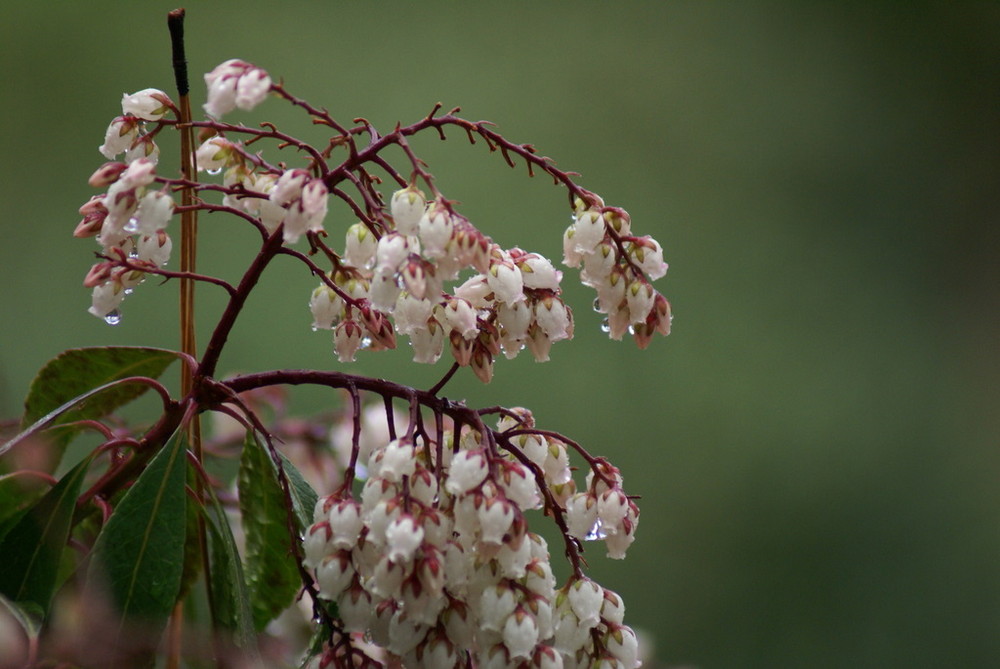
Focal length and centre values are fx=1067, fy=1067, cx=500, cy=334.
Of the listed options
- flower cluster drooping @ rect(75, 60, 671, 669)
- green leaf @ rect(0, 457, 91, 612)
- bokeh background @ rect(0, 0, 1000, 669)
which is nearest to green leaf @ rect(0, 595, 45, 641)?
green leaf @ rect(0, 457, 91, 612)

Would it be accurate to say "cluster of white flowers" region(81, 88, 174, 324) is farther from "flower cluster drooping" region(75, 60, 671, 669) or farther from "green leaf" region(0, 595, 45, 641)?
"green leaf" region(0, 595, 45, 641)

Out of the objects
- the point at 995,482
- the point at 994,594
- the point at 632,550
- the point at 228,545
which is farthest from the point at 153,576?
the point at 995,482

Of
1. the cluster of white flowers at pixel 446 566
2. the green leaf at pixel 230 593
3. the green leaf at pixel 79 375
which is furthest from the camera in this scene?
the green leaf at pixel 79 375

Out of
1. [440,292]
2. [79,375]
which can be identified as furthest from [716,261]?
[440,292]

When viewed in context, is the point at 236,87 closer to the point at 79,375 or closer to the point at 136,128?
the point at 136,128

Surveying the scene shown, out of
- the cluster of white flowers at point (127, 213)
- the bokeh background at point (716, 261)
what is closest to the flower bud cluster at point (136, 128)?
the cluster of white flowers at point (127, 213)

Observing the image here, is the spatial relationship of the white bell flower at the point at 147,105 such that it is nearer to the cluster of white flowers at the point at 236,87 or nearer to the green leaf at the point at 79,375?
the cluster of white flowers at the point at 236,87
